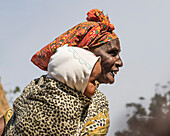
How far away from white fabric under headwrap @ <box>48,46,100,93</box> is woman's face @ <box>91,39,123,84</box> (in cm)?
61

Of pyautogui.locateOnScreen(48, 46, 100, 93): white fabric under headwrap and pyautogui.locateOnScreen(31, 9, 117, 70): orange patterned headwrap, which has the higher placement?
pyautogui.locateOnScreen(31, 9, 117, 70): orange patterned headwrap

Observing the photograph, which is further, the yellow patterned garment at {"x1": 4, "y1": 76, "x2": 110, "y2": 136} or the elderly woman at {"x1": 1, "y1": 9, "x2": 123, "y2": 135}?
the elderly woman at {"x1": 1, "y1": 9, "x2": 123, "y2": 135}

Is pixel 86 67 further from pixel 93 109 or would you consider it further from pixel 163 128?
pixel 163 128

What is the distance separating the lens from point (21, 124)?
2262mm

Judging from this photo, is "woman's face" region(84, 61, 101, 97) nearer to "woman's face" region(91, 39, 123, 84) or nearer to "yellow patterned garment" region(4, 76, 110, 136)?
"yellow patterned garment" region(4, 76, 110, 136)

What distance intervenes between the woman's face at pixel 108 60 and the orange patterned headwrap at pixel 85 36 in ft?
0.18

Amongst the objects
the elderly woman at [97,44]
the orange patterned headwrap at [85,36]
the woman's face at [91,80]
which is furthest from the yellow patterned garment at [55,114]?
the orange patterned headwrap at [85,36]

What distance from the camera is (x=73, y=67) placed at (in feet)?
7.25

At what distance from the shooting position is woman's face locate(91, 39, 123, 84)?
9.48 ft

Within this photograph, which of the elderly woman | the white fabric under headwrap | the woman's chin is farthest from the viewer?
the woman's chin

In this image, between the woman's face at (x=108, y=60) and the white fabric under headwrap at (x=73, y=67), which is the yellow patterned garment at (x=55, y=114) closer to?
the white fabric under headwrap at (x=73, y=67)

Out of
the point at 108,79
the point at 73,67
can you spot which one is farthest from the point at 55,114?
the point at 108,79

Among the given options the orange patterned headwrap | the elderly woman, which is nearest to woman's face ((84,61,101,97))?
the elderly woman

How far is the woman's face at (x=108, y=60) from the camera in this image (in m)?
2.89
